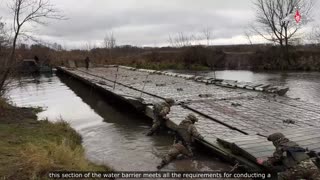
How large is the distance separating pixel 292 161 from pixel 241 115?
6.03 meters

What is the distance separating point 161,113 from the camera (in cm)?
1128

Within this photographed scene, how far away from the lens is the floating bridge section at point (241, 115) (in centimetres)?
822

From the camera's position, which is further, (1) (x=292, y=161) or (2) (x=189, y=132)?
(2) (x=189, y=132)

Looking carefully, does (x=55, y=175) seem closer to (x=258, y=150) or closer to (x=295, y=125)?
(x=258, y=150)

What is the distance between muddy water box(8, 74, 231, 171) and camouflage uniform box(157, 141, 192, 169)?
141mm

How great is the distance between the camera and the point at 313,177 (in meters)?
5.66

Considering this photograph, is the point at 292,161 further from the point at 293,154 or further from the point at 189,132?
the point at 189,132

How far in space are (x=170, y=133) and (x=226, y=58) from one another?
122 feet

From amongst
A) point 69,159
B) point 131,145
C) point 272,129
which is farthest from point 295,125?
point 69,159

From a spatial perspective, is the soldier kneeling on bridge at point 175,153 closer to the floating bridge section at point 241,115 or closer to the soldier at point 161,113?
the floating bridge section at point 241,115

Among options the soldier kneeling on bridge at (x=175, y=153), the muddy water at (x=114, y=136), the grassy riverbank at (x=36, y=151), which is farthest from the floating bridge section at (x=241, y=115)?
the grassy riverbank at (x=36, y=151)

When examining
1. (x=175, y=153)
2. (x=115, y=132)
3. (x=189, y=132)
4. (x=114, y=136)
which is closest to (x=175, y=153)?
(x=175, y=153)

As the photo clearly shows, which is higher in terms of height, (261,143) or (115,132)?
(261,143)

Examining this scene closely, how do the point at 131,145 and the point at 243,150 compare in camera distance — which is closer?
the point at 243,150
